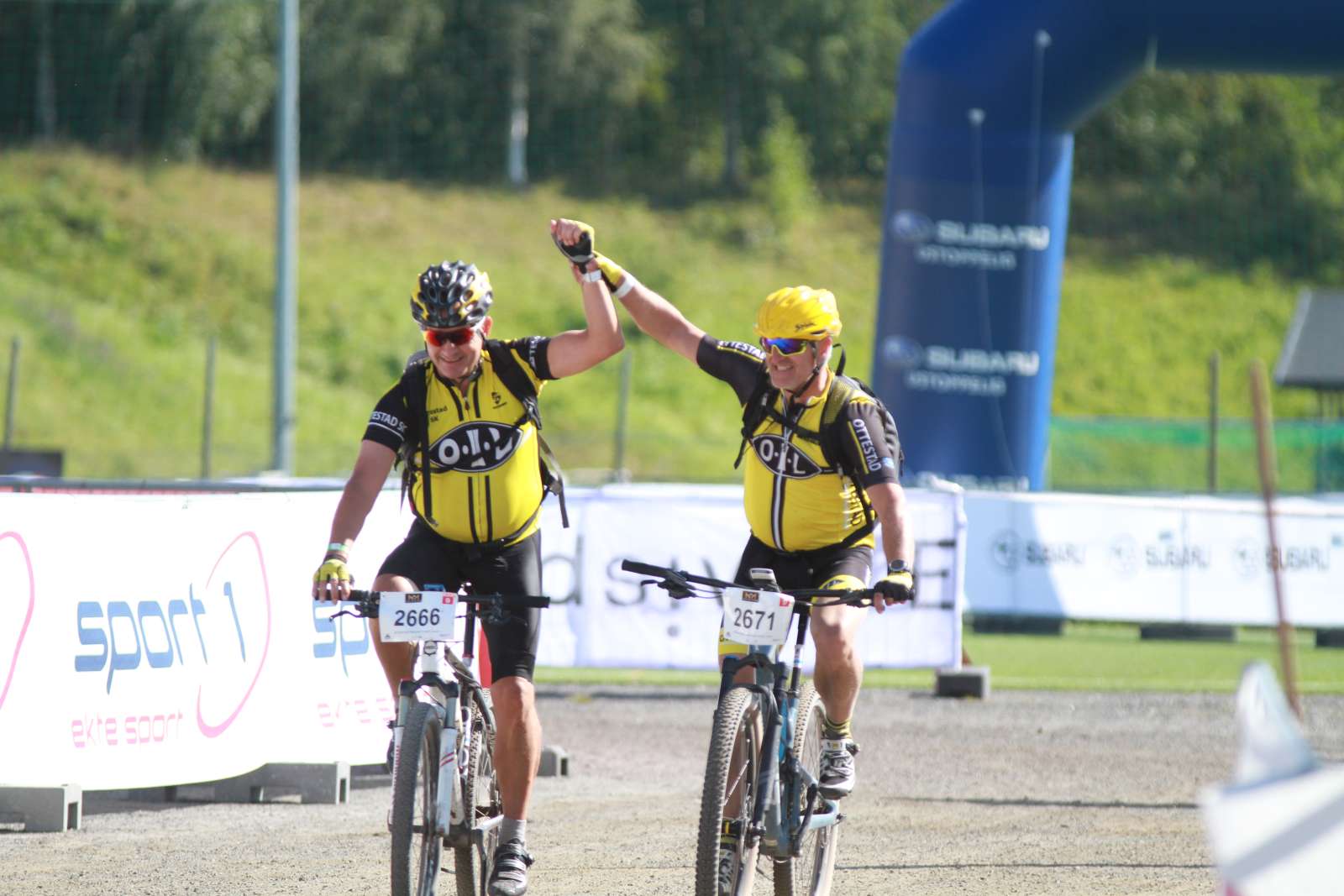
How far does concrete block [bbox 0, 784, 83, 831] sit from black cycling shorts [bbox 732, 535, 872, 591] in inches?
126

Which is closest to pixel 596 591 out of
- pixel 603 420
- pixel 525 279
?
pixel 603 420

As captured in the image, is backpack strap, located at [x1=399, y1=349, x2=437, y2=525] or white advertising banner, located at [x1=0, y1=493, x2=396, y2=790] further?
white advertising banner, located at [x1=0, y1=493, x2=396, y2=790]

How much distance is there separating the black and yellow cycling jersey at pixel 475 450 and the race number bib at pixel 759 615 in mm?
777

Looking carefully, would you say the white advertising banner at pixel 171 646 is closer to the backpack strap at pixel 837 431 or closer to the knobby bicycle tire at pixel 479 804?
the knobby bicycle tire at pixel 479 804

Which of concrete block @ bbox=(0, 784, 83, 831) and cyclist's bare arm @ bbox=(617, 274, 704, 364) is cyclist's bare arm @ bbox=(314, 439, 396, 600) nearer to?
cyclist's bare arm @ bbox=(617, 274, 704, 364)

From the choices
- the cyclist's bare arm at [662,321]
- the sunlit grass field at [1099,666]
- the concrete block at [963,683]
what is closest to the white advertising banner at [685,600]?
the concrete block at [963,683]

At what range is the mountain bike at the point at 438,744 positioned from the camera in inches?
213

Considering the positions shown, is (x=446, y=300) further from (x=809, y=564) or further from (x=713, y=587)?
(x=809, y=564)

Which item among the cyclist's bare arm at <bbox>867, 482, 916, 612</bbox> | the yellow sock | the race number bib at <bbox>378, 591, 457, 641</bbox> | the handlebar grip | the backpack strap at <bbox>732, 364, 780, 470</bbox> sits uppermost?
the backpack strap at <bbox>732, 364, 780, 470</bbox>

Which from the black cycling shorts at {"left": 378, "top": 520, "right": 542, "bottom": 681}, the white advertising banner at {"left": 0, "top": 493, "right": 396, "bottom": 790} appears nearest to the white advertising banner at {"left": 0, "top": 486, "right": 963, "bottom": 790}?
the white advertising banner at {"left": 0, "top": 493, "right": 396, "bottom": 790}

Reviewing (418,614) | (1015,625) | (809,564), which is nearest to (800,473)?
(809,564)

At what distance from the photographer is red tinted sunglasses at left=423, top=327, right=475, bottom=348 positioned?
231 inches

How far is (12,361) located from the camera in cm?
2178

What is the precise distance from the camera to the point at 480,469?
5949 mm
